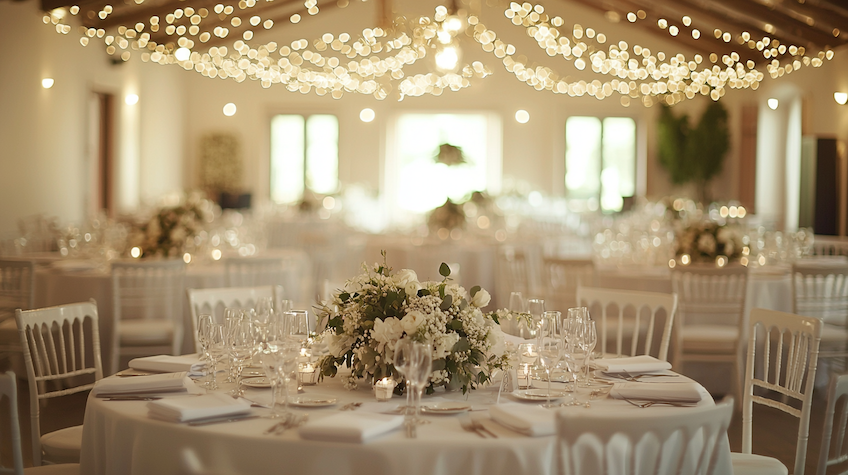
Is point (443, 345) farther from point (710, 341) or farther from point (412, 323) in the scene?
point (710, 341)

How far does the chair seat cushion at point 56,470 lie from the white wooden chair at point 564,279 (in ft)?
12.1

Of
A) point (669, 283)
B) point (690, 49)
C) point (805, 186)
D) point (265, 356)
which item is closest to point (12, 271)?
point (265, 356)

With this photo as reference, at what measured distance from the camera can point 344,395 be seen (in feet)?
8.61

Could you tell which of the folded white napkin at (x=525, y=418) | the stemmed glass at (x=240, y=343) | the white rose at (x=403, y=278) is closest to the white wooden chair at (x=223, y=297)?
the stemmed glass at (x=240, y=343)

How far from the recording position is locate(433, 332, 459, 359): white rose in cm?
246

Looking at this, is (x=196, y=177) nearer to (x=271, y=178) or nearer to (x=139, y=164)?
(x=271, y=178)

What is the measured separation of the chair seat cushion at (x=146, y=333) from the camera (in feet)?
16.9

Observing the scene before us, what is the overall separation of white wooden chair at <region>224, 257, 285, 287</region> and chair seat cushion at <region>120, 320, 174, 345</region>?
25.5 inches

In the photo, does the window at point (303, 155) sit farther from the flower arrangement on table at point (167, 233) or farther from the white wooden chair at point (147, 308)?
the white wooden chair at point (147, 308)

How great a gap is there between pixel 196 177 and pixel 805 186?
10603 millimetres

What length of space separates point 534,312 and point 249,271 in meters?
3.27

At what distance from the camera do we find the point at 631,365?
294 centimetres

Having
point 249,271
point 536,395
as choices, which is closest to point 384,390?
point 536,395

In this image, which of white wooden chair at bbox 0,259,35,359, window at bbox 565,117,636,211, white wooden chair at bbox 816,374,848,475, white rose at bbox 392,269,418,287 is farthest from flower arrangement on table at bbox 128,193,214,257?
window at bbox 565,117,636,211
